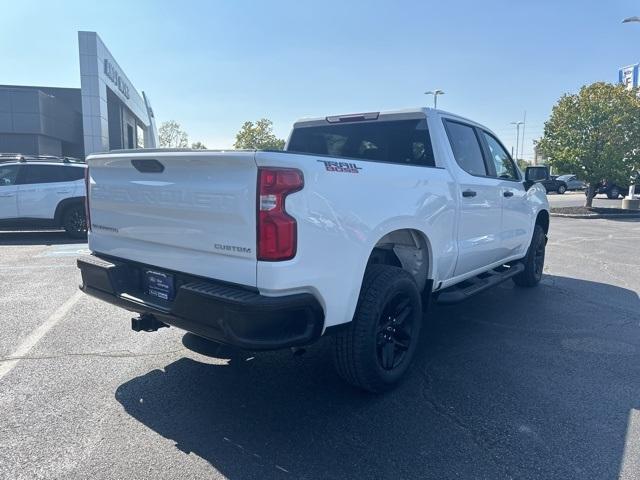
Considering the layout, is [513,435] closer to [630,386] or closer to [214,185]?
[630,386]

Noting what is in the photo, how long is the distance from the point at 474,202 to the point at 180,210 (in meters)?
2.82

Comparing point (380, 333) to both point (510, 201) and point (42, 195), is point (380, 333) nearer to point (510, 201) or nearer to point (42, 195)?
point (510, 201)

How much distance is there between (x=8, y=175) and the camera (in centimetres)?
1046

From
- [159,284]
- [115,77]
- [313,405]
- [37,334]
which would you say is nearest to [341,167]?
[159,284]

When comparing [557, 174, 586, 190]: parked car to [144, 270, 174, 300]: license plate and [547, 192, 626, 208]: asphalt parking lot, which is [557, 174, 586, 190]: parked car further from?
[144, 270, 174, 300]: license plate

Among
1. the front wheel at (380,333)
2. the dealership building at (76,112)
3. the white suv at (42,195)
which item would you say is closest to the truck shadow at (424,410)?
the front wheel at (380,333)

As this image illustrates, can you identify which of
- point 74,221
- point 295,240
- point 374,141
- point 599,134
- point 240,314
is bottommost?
point 74,221

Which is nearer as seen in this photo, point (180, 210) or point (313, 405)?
point (180, 210)

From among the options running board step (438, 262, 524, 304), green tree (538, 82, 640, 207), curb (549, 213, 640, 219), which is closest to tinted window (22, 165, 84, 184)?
running board step (438, 262, 524, 304)

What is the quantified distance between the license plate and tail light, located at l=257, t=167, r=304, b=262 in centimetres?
88

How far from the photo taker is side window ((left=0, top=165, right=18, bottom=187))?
10414mm

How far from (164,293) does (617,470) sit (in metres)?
2.87

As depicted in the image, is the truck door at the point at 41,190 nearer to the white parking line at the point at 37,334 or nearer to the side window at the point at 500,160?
the white parking line at the point at 37,334

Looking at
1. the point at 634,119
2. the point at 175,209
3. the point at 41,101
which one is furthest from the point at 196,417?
the point at 41,101
